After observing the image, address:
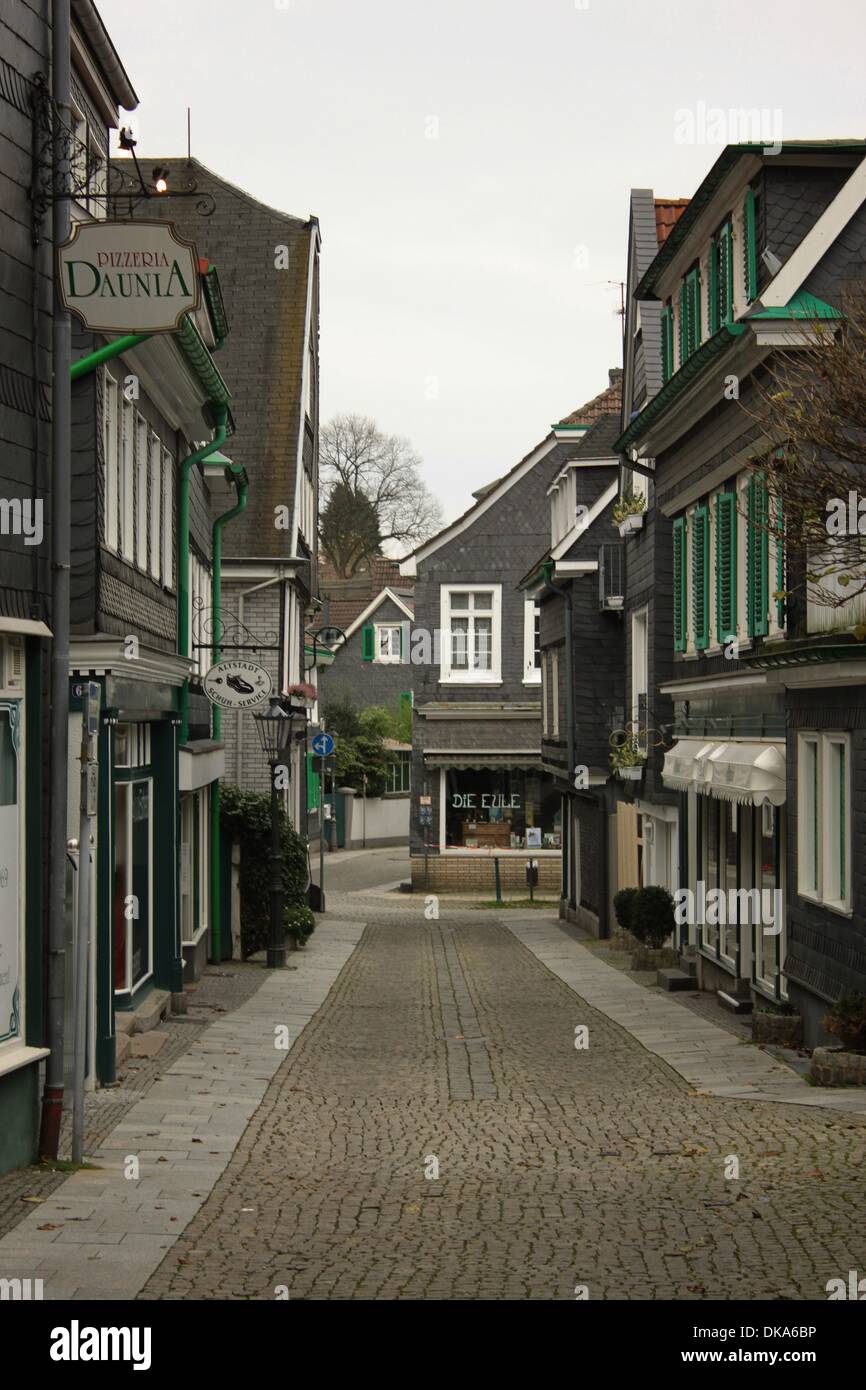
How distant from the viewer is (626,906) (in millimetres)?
23891

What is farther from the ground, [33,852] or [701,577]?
[701,577]

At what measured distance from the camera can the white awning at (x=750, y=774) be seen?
16344 millimetres

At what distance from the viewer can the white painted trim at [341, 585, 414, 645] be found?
205 ft

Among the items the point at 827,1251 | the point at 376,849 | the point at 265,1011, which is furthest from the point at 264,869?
the point at 376,849

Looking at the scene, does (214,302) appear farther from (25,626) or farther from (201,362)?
(25,626)

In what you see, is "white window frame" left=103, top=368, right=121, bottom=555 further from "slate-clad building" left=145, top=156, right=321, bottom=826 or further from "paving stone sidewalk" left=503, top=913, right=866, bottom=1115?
"slate-clad building" left=145, top=156, right=321, bottom=826

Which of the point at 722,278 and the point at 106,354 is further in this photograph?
the point at 722,278

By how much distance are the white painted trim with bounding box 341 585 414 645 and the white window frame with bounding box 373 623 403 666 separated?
0.59 meters

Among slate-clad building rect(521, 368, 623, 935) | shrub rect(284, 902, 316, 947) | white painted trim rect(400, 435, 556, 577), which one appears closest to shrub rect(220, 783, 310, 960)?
shrub rect(284, 902, 316, 947)

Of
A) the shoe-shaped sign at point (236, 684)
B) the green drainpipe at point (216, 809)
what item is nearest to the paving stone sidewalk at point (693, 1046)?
the green drainpipe at point (216, 809)

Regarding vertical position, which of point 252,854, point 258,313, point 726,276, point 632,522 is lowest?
point 252,854

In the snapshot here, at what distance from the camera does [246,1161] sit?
1071cm

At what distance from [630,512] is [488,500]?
19007mm

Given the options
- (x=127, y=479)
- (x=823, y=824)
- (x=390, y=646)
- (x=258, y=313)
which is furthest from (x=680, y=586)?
(x=390, y=646)
